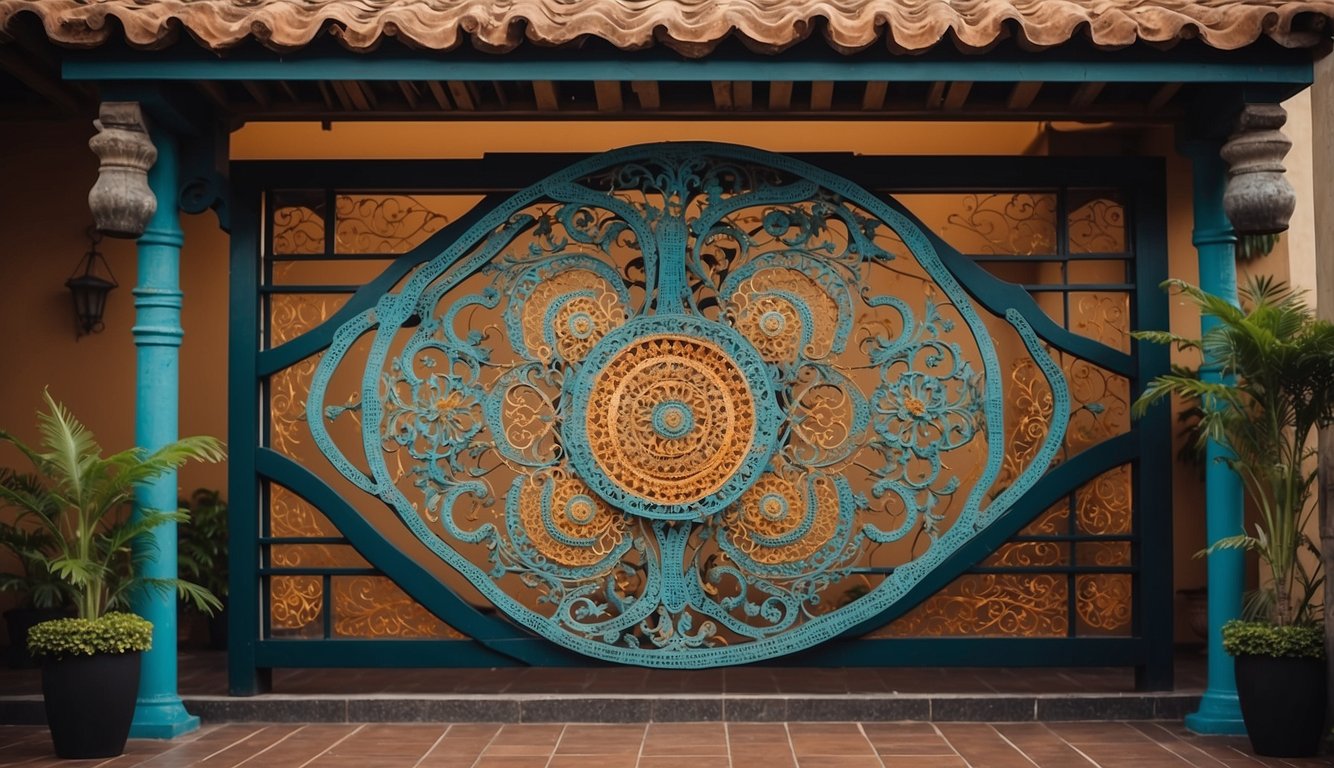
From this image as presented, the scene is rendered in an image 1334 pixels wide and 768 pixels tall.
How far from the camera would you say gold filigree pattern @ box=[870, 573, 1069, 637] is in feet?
23.8

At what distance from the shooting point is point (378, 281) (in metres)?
7.30

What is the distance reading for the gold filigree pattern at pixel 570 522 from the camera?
712 centimetres

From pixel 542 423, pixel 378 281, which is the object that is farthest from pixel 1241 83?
pixel 378 281

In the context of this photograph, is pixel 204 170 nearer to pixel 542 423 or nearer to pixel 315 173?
pixel 315 173

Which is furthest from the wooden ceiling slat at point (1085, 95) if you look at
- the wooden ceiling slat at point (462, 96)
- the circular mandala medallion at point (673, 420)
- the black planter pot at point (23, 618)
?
the black planter pot at point (23, 618)

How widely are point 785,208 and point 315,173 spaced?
240 centimetres

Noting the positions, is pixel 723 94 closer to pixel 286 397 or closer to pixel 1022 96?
pixel 1022 96

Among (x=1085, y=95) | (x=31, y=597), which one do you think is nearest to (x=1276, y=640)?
(x=1085, y=95)

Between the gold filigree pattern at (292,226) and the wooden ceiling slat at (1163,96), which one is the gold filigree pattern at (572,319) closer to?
the gold filigree pattern at (292,226)

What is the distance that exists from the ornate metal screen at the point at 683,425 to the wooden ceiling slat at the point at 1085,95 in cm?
45

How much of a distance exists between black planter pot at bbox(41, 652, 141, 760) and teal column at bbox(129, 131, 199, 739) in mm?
440

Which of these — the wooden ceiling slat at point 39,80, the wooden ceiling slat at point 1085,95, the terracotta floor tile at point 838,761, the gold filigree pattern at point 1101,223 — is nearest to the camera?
the terracotta floor tile at point 838,761

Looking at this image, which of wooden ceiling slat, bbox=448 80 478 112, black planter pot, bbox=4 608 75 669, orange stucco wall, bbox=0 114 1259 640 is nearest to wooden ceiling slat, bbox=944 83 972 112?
wooden ceiling slat, bbox=448 80 478 112

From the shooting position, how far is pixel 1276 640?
621 cm
